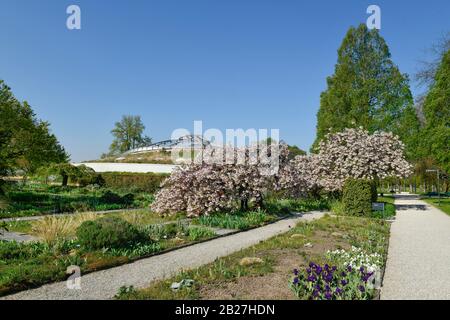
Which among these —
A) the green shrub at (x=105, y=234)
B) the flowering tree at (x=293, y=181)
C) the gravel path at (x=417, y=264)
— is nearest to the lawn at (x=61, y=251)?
the green shrub at (x=105, y=234)

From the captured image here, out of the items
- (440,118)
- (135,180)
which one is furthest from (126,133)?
(440,118)

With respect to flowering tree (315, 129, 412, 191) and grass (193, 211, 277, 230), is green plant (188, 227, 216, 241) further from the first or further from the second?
flowering tree (315, 129, 412, 191)

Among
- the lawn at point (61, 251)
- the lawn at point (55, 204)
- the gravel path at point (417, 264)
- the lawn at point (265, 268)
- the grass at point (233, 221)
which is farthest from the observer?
the lawn at point (55, 204)

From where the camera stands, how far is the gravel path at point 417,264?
21.5ft

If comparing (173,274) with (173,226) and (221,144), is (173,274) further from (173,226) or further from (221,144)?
(221,144)

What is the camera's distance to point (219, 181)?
1634 cm

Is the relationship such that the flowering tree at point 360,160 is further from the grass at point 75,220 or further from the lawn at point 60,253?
the lawn at point 60,253

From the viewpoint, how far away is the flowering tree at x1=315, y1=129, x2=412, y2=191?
72.8ft

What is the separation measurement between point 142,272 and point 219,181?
30.2 feet

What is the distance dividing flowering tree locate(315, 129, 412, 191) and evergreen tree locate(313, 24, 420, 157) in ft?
25.9

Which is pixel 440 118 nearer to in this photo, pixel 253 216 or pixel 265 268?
pixel 253 216

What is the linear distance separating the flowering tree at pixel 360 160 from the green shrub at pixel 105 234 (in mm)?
16428
